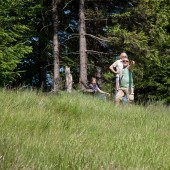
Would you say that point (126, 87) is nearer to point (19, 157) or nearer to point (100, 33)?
point (19, 157)

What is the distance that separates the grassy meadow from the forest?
10.7m

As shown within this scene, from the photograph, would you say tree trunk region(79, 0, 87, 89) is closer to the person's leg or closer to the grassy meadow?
the person's leg

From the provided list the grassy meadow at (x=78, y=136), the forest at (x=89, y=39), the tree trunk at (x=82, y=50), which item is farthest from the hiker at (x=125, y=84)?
the tree trunk at (x=82, y=50)

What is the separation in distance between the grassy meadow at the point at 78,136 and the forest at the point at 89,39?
10.7 metres

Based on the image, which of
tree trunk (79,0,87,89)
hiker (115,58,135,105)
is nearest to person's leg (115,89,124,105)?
hiker (115,58,135,105)

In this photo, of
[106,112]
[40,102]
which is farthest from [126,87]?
[40,102]

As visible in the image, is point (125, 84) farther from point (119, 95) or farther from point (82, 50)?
point (82, 50)

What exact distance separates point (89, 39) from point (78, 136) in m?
17.9

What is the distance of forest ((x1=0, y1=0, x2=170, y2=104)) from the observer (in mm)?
19859

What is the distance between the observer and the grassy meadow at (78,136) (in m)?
3.56

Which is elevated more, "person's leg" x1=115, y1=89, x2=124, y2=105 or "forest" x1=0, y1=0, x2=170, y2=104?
"forest" x1=0, y1=0, x2=170, y2=104

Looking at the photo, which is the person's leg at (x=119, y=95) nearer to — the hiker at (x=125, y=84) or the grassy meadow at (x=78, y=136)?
the hiker at (x=125, y=84)

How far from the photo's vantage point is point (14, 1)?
20.9 meters

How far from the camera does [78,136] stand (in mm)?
5027
